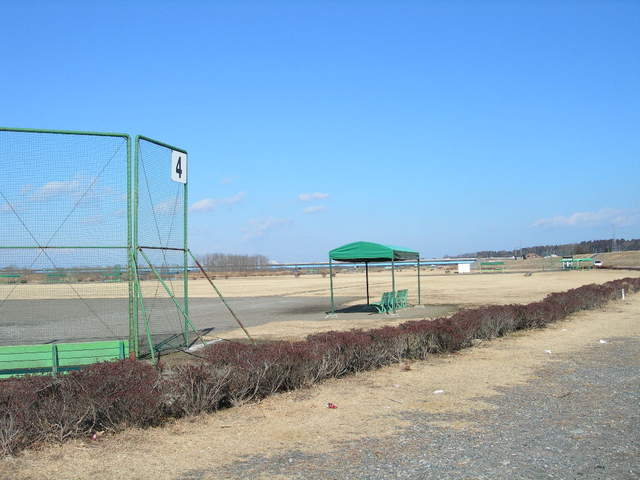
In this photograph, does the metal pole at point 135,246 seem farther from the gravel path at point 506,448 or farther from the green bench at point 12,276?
the gravel path at point 506,448

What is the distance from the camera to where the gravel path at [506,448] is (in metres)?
5.60

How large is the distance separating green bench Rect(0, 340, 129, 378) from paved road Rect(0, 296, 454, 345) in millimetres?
5693

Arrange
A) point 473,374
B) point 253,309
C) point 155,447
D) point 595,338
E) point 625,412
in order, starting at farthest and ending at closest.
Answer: point 253,309, point 595,338, point 473,374, point 625,412, point 155,447

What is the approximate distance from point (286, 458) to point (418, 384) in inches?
160

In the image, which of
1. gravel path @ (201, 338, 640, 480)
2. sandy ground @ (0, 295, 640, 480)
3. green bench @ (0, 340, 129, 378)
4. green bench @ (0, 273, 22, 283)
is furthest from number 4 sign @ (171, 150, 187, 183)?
gravel path @ (201, 338, 640, 480)

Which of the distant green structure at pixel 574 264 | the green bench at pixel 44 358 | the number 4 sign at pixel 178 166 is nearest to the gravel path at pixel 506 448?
the green bench at pixel 44 358

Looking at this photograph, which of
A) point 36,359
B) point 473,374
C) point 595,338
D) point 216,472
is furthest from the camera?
point 595,338

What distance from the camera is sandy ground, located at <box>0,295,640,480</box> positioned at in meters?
5.89

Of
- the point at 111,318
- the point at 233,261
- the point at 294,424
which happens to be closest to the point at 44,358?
the point at 294,424

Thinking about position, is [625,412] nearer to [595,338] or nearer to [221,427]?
[221,427]

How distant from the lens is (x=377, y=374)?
1063 centimetres

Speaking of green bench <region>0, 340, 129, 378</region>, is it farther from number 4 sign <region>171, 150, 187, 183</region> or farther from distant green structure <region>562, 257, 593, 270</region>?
distant green structure <region>562, 257, 593, 270</region>

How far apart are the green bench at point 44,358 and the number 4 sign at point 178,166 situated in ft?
15.7

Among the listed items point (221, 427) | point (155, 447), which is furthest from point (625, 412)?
point (155, 447)
